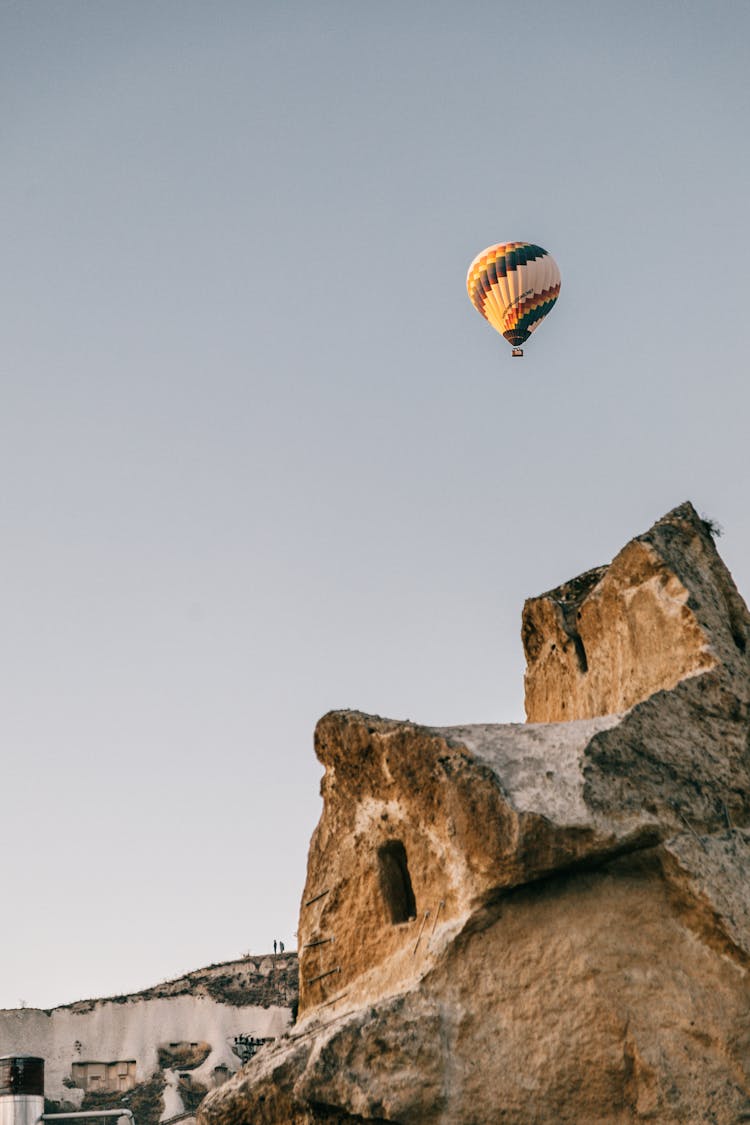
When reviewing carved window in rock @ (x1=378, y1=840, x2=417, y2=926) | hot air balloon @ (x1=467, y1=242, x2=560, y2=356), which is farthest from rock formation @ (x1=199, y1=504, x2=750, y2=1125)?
hot air balloon @ (x1=467, y1=242, x2=560, y2=356)

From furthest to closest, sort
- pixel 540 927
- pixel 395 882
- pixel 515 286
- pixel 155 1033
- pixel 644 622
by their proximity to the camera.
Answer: pixel 155 1033 → pixel 515 286 → pixel 644 622 → pixel 395 882 → pixel 540 927

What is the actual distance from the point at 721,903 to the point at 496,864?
5.96ft

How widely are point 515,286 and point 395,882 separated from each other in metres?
19.5

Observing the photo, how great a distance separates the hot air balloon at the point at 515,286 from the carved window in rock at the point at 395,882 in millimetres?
19239

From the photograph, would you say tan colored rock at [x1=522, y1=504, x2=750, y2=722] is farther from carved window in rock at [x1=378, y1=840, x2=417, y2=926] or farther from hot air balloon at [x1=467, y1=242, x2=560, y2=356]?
hot air balloon at [x1=467, y1=242, x2=560, y2=356]

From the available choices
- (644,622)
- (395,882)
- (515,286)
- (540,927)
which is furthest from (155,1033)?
(540,927)

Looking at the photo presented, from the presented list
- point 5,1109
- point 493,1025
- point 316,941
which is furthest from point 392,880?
point 5,1109

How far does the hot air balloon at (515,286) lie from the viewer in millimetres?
29531

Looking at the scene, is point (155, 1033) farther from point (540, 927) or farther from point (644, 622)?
point (540, 927)

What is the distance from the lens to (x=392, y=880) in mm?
12625

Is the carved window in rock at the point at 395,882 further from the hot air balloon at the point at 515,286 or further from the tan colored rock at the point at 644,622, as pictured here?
the hot air balloon at the point at 515,286

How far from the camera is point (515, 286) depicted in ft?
97.7

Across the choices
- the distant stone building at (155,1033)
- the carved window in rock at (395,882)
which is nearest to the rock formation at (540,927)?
the carved window in rock at (395,882)

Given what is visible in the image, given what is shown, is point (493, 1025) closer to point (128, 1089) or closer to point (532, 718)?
point (532, 718)
